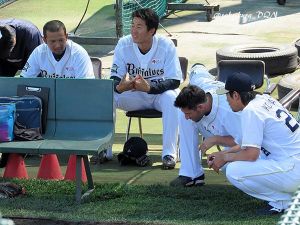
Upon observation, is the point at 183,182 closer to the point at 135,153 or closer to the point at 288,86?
the point at 135,153

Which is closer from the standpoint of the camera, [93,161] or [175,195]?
[175,195]

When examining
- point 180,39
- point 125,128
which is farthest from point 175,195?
point 180,39

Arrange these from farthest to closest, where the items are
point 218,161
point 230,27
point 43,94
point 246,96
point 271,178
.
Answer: point 230,27, point 43,94, point 218,161, point 246,96, point 271,178

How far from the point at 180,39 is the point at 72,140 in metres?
7.73

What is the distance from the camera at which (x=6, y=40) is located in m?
8.51

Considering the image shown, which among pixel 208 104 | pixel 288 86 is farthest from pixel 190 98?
pixel 288 86

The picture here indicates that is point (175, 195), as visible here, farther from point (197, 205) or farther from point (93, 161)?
point (93, 161)

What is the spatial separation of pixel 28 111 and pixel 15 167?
2.05 ft

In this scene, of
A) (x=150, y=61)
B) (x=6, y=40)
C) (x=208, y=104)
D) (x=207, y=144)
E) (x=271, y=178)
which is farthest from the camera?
(x=6, y=40)

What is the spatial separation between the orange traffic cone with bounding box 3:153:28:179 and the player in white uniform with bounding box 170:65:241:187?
4.61ft

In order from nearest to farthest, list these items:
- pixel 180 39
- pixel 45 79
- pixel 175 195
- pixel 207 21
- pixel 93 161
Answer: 1. pixel 175 195
2. pixel 45 79
3. pixel 93 161
4. pixel 180 39
5. pixel 207 21

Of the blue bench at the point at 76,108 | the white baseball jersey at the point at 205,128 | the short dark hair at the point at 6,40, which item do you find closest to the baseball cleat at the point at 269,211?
the white baseball jersey at the point at 205,128

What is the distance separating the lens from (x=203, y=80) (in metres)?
7.38

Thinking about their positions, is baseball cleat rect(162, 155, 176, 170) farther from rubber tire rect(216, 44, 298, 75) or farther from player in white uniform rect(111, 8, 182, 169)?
rubber tire rect(216, 44, 298, 75)
